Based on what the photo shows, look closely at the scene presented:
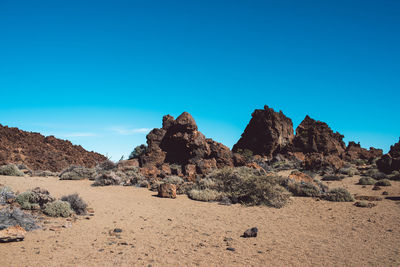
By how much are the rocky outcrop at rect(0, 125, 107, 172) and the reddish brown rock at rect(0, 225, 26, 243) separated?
25.2m

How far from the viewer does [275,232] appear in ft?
23.2

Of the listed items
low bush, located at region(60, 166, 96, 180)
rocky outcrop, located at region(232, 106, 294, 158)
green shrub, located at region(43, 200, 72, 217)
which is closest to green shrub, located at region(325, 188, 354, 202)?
green shrub, located at region(43, 200, 72, 217)

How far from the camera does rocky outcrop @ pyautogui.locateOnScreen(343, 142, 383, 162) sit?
40438mm

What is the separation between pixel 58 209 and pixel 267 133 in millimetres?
41523

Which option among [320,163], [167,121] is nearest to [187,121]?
[167,121]

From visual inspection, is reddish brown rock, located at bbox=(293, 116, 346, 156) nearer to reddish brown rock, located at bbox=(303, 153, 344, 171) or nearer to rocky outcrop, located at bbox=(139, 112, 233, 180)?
reddish brown rock, located at bbox=(303, 153, 344, 171)

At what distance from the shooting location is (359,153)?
42.8 m

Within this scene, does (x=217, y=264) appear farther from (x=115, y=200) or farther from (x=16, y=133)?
(x=16, y=133)

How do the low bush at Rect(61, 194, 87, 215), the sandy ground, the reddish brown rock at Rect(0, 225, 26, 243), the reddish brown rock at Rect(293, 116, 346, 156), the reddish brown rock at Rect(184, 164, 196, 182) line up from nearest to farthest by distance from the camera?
the sandy ground
the reddish brown rock at Rect(0, 225, 26, 243)
the low bush at Rect(61, 194, 87, 215)
the reddish brown rock at Rect(184, 164, 196, 182)
the reddish brown rock at Rect(293, 116, 346, 156)

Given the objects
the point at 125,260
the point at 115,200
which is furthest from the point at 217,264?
the point at 115,200

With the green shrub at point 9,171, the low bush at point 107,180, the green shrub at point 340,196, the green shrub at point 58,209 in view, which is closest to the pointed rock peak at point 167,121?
the low bush at point 107,180

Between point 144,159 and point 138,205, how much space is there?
10427 millimetres

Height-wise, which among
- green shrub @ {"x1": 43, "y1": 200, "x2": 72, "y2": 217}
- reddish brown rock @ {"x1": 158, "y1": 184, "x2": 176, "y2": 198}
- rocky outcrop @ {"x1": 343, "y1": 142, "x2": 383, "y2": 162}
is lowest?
green shrub @ {"x1": 43, "y1": 200, "x2": 72, "y2": 217}

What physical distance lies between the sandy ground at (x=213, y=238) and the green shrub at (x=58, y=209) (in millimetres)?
409
